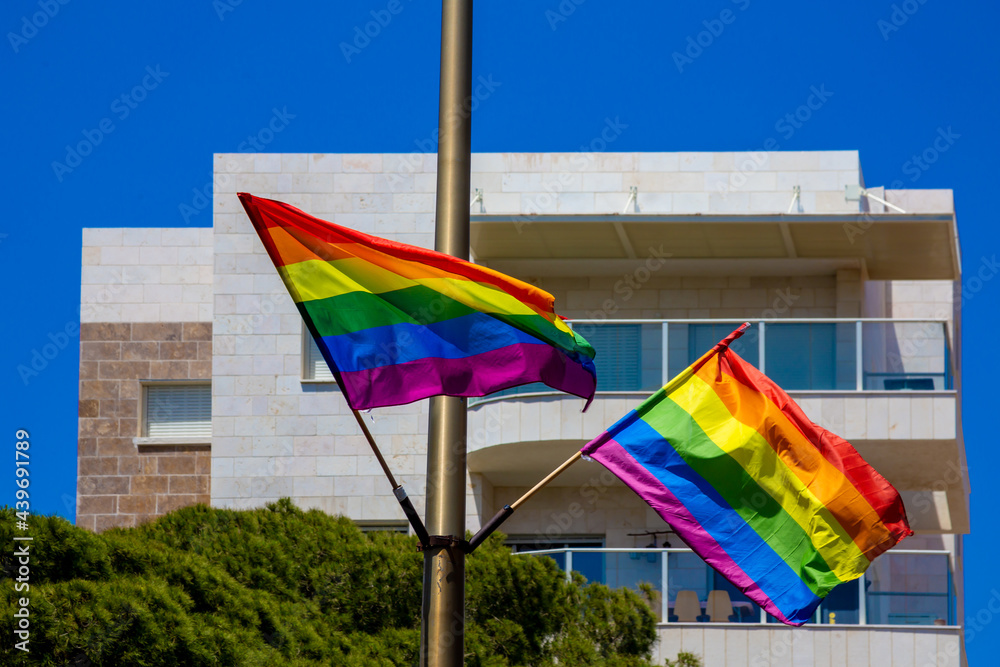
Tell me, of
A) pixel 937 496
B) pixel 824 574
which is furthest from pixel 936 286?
pixel 824 574

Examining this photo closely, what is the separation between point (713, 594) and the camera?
1841 centimetres

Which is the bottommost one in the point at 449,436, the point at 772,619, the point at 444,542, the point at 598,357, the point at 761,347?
the point at 772,619

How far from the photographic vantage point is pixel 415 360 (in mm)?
8688

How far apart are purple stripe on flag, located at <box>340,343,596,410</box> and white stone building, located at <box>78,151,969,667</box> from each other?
988 centimetres

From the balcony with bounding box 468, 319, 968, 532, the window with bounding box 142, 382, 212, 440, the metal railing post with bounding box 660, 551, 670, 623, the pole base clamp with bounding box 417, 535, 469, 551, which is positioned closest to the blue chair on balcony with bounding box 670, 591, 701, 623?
the metal railing post with bounding box 660, 551, 670, 623

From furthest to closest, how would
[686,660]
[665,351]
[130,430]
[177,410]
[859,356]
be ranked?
[177,410]
[130,430]
[665,351]
[859,356]
[686,660]

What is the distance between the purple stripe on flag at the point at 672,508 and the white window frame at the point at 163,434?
1357 centimetres

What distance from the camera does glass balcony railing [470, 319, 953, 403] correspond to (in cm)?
1947

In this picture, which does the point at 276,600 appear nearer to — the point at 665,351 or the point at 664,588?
the point at 664,588

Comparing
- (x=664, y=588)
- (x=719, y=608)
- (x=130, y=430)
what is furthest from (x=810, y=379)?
(x=130, y=430)

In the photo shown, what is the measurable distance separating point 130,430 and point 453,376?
586 inches

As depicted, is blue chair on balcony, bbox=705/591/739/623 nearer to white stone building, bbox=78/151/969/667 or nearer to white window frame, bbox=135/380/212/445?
white stone building, bbox=78/151/969/667

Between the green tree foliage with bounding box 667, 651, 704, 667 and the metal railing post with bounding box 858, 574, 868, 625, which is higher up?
the metal railing post with bounding box 858, 574, 868, 625

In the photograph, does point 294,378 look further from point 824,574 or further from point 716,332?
point 824,574
